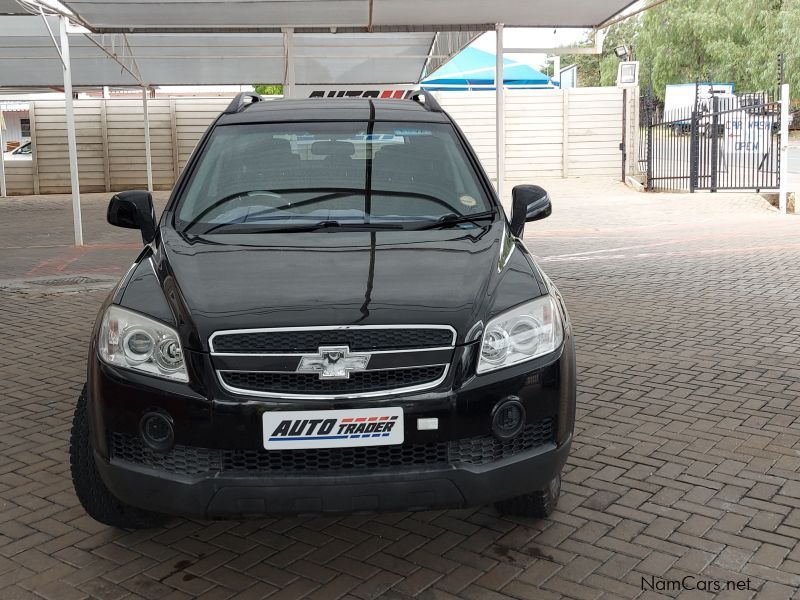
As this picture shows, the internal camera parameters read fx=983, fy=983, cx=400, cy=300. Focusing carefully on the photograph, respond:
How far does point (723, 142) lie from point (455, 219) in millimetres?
17984

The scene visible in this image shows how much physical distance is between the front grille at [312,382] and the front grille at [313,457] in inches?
7.5

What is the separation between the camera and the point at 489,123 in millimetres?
26031

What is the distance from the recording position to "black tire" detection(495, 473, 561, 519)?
12.5ft

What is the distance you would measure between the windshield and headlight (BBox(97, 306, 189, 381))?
32.8 inches

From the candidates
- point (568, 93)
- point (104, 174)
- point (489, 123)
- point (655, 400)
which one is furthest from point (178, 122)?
→ point (655, 400)

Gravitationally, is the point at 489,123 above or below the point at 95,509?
above

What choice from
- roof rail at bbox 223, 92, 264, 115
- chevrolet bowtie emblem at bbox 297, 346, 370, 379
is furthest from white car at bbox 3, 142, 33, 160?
chevrolet bowtie emblem at bbox 297, 346, 370, 379

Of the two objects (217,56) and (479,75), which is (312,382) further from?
(479,75)

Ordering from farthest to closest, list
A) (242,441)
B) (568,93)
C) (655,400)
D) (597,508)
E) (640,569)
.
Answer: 1. (568,93)
2. (655,400)
3. (597,508)
4. (640,569)
5. (242,441)

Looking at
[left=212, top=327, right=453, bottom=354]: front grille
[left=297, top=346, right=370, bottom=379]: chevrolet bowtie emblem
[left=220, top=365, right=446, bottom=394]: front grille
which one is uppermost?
[left=212, top=327, right=453, bottom=354]: front grille

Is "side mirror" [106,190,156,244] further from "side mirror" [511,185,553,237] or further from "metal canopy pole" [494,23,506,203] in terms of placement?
"metal canopy pole" [494,23,506,203]

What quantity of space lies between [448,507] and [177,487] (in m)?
0.88

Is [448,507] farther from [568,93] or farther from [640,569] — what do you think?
[568,93]

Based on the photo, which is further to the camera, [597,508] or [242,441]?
[597,508]
